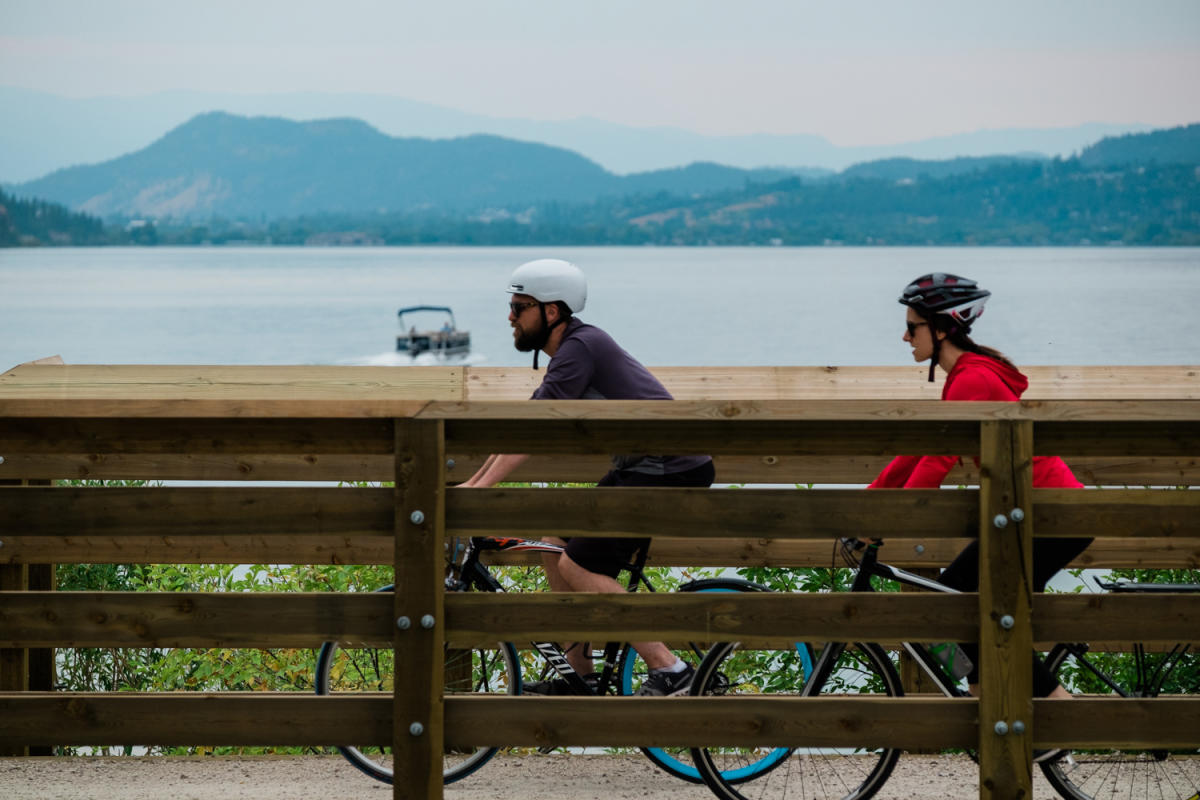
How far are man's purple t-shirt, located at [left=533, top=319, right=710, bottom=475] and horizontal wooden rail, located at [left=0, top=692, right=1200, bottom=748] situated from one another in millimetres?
990

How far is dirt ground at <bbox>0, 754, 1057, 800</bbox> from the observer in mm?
5164

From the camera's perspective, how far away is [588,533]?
4.10 metres

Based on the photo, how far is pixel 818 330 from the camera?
89.8 meters

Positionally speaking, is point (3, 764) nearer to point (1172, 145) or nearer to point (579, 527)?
point (579, 527)

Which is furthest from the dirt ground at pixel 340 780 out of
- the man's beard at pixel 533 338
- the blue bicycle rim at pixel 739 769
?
the man's beard at pixel 533 338

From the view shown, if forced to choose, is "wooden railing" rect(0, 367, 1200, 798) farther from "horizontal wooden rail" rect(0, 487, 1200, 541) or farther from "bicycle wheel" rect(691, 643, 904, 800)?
"bicycle wheel" rect(691, 643, 904, 800)

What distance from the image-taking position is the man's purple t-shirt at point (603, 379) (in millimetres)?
4953

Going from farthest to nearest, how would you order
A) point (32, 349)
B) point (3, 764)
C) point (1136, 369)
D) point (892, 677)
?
point (32, 349) < point (1136, 369) < point (3, 764) < point (892, 677)

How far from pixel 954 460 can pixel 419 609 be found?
1.78 meters

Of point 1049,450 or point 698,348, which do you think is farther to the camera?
point 698,348

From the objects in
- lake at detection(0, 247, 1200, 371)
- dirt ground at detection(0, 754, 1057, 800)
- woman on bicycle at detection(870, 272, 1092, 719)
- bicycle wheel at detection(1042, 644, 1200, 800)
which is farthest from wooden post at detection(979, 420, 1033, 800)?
lake at detection(0, 247, 1200, 371)

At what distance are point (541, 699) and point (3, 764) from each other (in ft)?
8.66

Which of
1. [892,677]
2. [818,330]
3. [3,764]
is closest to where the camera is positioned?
[892,677]

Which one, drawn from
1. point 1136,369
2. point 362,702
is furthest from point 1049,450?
point 1136,369
